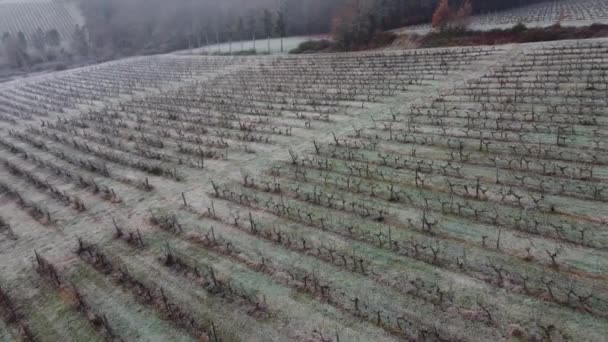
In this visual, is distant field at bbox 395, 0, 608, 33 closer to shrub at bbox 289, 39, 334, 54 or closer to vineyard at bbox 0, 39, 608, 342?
shrub at bbox 289, 39, 334, 54

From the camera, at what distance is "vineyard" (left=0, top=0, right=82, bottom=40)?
301 feet

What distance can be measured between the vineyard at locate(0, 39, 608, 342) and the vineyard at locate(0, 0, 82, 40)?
3622 inches

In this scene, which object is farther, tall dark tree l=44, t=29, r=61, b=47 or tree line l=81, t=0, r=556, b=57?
tall dark tree l=44, t=29, r=61, b=47

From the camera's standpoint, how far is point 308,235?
7754 millimetres

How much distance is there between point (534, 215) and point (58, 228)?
9.55 metres

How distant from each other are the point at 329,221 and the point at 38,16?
116861 millimetres

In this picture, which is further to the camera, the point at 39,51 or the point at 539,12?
the point at 39,51

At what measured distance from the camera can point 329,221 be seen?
8.12 m

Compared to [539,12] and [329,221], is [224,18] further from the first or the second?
[329,221]

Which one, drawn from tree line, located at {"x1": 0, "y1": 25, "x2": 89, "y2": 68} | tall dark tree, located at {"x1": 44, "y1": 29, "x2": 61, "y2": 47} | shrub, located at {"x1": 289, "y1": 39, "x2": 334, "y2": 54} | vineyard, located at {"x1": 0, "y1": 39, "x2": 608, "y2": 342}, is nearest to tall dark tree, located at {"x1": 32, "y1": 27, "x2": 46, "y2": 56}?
tree line, located at {"x1": 0, "y1": 25, "x2": 89, "y2": 68}

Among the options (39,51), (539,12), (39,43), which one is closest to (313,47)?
(539,12)

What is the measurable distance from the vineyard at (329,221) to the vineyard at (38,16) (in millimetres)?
91996

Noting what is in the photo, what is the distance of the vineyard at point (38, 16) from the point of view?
301ft

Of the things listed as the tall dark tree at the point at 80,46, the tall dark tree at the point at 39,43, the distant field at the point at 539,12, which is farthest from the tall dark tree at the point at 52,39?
the distant field at the point at 539,12
